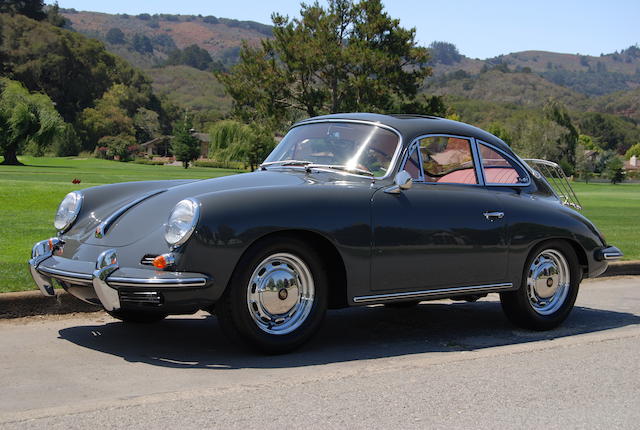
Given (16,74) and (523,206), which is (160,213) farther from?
(16,74)

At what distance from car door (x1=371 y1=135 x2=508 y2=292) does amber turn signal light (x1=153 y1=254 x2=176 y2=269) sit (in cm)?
135

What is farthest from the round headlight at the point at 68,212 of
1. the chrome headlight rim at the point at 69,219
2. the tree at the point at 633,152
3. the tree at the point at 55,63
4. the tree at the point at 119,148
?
the tree at the point at 633,152

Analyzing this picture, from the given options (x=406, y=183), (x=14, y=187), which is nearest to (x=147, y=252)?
→ (x=406, y=183)

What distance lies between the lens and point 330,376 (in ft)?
15.1

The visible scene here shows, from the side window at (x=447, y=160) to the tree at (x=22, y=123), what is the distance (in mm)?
57232

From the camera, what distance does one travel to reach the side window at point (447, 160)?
597cm

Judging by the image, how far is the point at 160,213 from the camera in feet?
17.1

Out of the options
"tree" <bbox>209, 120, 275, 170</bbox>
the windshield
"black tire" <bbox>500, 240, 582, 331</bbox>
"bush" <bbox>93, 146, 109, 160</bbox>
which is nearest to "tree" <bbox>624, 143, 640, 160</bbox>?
"bush" <bbox>93, 146, 109, 160</bbox>

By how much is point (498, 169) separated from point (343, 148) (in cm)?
136

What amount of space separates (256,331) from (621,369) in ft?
7.51

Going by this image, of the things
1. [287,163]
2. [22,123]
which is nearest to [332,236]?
[287,163]

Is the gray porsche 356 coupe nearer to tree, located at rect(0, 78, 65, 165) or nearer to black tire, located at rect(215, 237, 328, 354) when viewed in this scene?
black tire, located at rect(215, 237, 328, 354)

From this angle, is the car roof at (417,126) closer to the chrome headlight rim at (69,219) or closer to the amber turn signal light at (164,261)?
the chrome headlight rim at (69,219)

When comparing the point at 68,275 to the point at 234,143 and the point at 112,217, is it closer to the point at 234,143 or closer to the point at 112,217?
the point at 112,217
